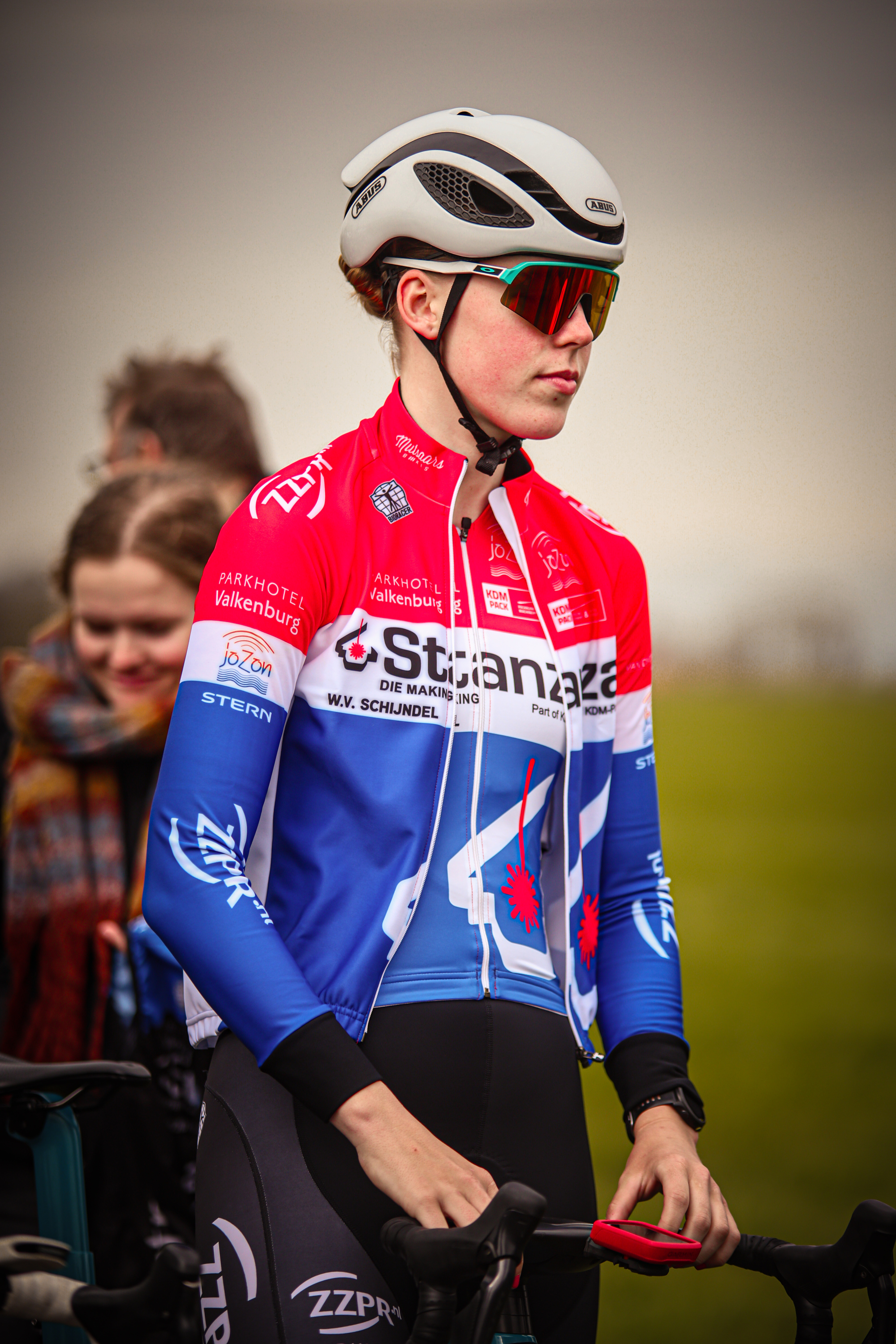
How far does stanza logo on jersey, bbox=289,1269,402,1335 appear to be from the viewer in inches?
46.7

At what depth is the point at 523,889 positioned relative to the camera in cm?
135

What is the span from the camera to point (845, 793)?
10219 millimetres

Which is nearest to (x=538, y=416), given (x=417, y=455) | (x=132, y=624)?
(x=417, y=455)

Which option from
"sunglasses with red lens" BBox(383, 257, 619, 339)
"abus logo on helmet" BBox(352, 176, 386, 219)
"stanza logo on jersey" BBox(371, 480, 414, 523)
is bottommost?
"stanza logo on jersey" BBox(371, 480, 414, 523)

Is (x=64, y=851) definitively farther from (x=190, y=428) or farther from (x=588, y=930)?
(x=588, y=930)

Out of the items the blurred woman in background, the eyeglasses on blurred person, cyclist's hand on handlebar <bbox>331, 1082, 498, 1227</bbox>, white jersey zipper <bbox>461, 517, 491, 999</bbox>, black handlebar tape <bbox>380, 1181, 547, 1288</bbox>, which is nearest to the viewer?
black handlebar tape <bbox>380, 1181, 547, 1288</bbox>

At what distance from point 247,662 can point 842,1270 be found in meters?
0.83

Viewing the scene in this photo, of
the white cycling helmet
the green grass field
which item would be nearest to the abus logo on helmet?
the white cycling helmet

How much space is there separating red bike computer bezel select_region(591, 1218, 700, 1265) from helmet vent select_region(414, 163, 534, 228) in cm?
102

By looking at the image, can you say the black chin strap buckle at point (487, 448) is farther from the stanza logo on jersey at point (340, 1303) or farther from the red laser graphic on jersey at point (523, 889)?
the stanza logo on jersey at point (340, 1303)

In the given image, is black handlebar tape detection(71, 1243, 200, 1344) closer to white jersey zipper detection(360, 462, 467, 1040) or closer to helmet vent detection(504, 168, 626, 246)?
white jersey zipper detection(360, 462, 467, 1040)

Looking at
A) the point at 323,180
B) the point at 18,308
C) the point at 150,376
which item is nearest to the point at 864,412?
the point at 323,180

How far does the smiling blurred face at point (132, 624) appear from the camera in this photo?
338 cm

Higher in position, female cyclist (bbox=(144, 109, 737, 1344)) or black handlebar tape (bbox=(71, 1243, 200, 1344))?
female cyclist (bbox=(144, 109, 737, 1344))
